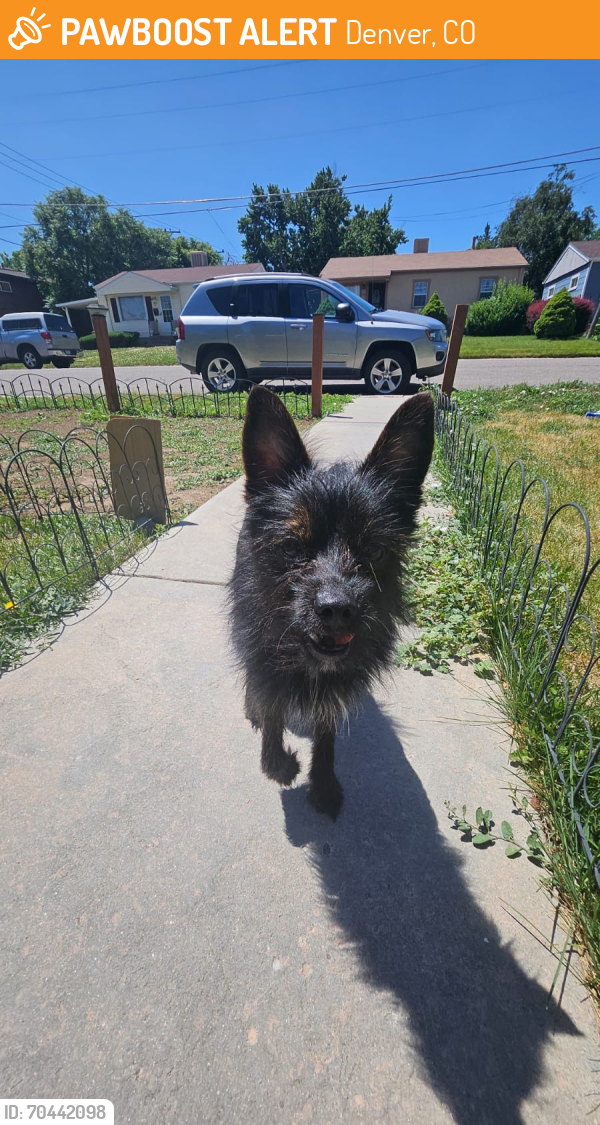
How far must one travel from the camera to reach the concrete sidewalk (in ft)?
4.06

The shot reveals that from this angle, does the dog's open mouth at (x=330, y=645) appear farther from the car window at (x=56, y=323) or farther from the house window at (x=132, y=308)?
the house window at (x=132, y=308)

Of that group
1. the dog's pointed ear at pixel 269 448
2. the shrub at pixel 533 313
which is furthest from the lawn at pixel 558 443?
the shrub at pixel 533 313

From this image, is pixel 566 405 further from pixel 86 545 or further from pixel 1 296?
pixel 1 296

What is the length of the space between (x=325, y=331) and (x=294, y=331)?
0.77 meters

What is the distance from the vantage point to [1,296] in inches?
1854

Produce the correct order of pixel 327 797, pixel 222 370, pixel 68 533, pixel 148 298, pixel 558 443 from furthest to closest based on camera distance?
pixel 148 298 → pixel 222 370 → pixel 558 443 → pixel 68 533 → pixel 327 797

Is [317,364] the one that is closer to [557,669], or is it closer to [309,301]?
[309,301]

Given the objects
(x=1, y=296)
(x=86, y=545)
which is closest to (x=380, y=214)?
(x=1, y=296)

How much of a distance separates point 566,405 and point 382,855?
10054 millimetres

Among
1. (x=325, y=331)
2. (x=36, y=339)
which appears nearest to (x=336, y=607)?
(x=325, y=331)

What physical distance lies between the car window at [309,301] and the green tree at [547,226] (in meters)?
52.6


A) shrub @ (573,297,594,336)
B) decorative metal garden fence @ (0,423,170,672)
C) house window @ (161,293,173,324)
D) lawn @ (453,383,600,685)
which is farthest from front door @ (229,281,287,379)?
house window @ (161,293,173,324)

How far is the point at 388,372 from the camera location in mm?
11133

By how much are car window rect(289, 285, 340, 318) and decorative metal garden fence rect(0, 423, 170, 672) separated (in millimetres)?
7756
